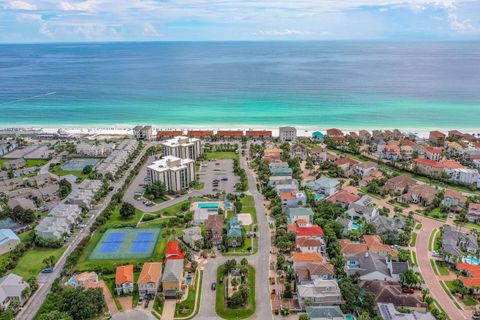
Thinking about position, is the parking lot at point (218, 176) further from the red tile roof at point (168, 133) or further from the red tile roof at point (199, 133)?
the red tile roof at point (168, 133)

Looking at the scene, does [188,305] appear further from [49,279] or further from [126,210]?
[126,210]

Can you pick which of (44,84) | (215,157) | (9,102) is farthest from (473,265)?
(44,84)

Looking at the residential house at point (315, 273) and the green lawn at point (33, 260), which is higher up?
the residential house at point (315, 273)

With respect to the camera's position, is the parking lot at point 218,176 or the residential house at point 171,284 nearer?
the residential house at point 171,284

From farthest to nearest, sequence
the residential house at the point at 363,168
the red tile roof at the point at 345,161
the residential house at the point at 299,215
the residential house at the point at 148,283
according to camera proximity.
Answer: the red tile roof at the point at 345,161
the residential house at the point at 363,168
the residential house at the point at 299,215
the residential house at the point at 148,283

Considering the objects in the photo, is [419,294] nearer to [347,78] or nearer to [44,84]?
[347,78]

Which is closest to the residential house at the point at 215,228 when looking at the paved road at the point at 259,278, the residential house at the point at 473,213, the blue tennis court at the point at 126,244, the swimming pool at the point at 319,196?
the paved road at the point at 259,278
